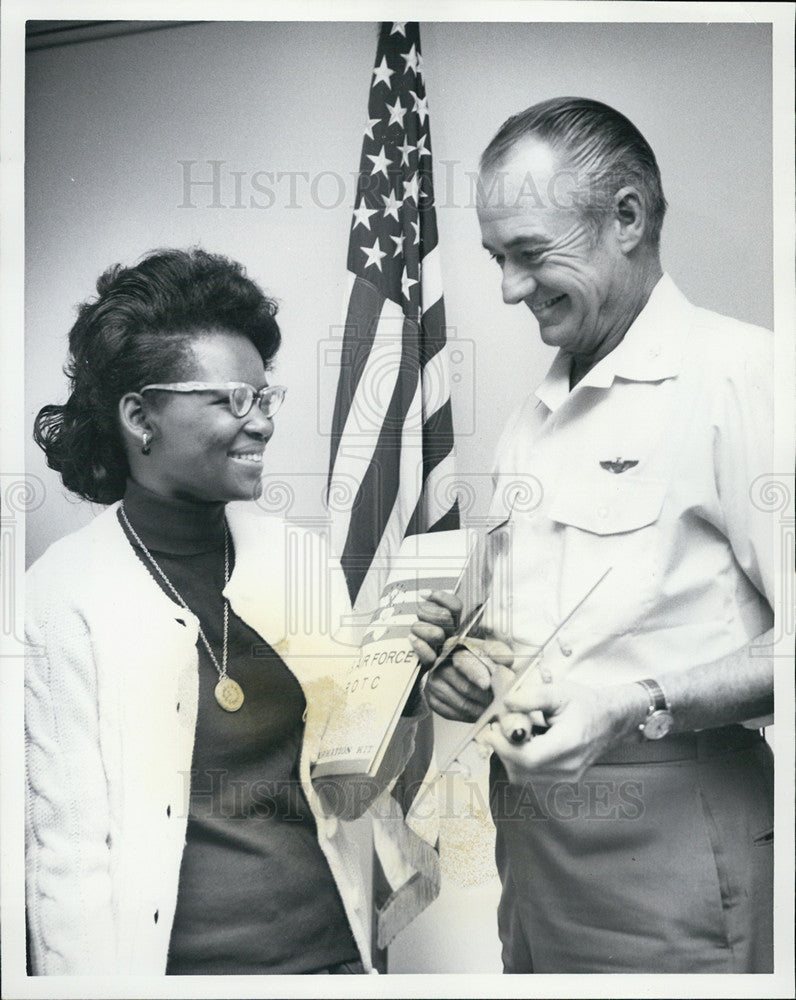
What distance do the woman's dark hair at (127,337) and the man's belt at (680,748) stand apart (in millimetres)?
1136

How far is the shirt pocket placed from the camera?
245 cm

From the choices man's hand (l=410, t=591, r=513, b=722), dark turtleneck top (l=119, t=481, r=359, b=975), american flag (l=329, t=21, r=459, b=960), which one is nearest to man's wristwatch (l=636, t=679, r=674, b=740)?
man's hand (l=410, t=591, r=513, b=722)

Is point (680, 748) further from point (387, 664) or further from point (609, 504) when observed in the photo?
point (387, 664)

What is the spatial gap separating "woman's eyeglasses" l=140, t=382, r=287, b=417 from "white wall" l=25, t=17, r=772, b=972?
45 mm

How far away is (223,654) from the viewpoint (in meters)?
2.52

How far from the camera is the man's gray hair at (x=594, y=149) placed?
2.50 metres

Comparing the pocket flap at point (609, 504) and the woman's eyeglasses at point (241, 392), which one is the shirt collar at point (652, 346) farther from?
the woman's eyeglasses at point (241, 392)

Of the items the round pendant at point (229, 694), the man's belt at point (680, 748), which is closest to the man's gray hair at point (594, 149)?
the man's belt at point (680, 748)

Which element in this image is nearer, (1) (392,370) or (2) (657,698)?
(2) (657,698)

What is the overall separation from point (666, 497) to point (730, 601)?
260 mm

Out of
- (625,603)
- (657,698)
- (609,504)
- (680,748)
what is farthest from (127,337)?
(680,748)

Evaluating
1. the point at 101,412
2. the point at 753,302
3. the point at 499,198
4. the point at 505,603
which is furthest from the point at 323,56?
the point at 505,603

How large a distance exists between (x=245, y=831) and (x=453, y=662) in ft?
1.89

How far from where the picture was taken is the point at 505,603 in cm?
253
